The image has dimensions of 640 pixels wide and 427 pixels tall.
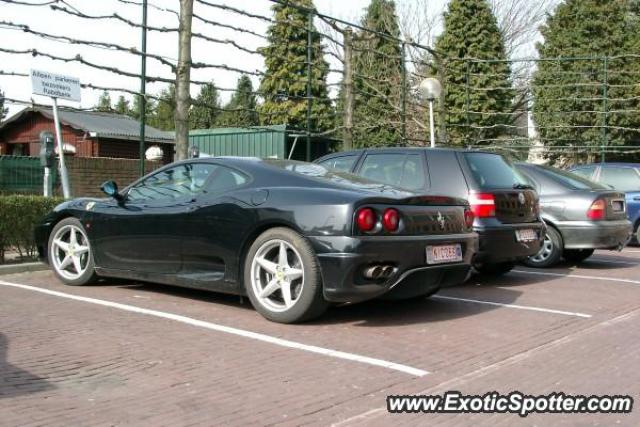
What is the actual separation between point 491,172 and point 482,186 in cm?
38

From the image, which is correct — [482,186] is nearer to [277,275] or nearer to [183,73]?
[277,275]

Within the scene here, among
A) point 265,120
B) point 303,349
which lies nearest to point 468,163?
point 303,349

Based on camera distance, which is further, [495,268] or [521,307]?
[495,268]

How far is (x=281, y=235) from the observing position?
18.2 ft

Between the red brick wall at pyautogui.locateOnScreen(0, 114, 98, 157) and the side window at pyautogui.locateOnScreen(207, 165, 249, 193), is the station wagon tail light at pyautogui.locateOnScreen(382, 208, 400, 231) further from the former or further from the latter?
the red brick wall at pyautogui.locateOnScreen(0, 114, 98, 157)

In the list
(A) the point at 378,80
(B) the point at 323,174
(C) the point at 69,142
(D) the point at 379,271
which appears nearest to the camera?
(D) the point at 379,271

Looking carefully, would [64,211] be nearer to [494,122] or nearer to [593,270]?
[593,270]

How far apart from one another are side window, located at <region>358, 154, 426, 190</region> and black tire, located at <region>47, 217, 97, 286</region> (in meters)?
3.13

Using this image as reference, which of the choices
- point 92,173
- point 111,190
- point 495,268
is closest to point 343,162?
point 495,268

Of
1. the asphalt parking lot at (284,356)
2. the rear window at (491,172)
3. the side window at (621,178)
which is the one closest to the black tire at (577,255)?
the rear window at (491,172)

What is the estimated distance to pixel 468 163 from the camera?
7625 millimetres

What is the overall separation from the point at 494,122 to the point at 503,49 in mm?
8647

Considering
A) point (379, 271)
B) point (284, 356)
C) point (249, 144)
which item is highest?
point (249, 144)

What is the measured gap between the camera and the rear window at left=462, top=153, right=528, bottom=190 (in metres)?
7.60
